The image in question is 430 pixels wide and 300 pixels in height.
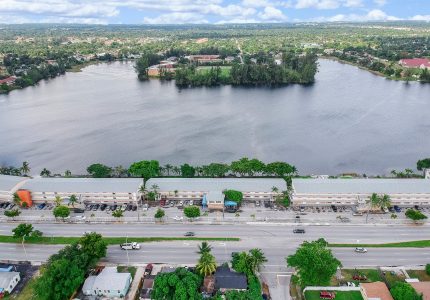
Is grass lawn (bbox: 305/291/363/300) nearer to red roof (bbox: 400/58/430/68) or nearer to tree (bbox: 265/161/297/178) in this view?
tree (bbox: 265/161/297/178)

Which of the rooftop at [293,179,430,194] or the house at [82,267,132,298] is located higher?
the rooftop at [293,179,430,194]

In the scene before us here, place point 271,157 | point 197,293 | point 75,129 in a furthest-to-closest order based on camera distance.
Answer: point 75,129 → point 271,157 → point 197,293

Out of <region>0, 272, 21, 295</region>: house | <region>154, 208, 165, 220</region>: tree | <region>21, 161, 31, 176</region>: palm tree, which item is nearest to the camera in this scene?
<region>0, 272, 21, 295</region>: house

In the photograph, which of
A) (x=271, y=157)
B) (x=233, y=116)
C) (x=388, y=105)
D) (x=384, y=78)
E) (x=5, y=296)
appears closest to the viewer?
(x=5, y=296)

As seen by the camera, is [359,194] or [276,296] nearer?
[276,296]

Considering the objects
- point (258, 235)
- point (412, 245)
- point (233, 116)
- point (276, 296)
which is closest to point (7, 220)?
point (258, 235)

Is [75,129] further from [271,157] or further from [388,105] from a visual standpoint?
[388,105]

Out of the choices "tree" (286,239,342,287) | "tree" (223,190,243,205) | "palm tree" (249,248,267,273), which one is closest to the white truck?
"palm tree" (249,248,267,273)
